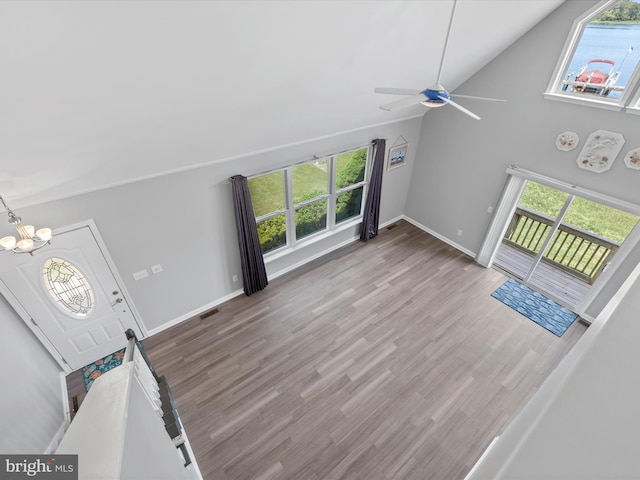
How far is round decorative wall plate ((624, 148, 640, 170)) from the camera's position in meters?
3.86

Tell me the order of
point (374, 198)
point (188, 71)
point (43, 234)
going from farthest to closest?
point (374, 198), point (43, 234), point (188, 71)

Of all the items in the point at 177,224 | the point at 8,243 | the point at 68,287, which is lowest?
the point at 68,287

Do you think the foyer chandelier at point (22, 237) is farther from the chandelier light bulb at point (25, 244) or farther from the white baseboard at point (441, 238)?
the white baseboard at point (441, 238)

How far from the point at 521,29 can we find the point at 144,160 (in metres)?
5.02

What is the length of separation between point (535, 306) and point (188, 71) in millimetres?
5884

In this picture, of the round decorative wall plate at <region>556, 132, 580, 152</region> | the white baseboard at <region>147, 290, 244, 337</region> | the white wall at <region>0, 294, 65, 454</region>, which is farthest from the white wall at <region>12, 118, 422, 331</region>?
the round decorative wall plate at <region>556, 132, 580, 152</region>

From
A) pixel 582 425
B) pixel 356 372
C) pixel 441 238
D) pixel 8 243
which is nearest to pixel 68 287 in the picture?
pixel 8 243

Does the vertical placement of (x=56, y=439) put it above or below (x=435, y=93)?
below

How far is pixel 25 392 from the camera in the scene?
3150mm

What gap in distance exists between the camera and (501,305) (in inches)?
203

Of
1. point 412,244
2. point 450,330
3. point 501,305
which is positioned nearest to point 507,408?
point 450,330

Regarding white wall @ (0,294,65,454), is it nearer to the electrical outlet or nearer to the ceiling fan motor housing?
the electrical outlet

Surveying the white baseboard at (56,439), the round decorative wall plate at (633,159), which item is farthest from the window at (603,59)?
the white baseboard at (56,439)

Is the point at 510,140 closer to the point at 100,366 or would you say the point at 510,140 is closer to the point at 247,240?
the point at 247,240
